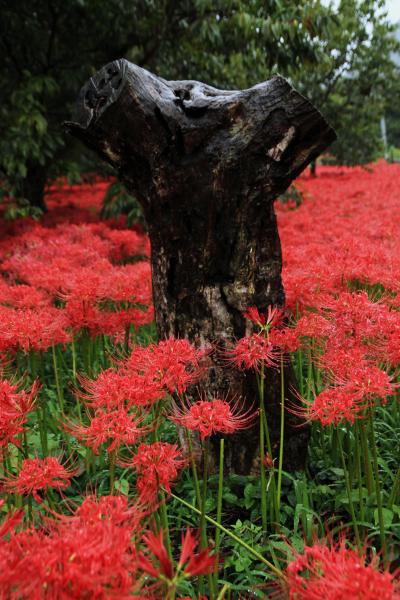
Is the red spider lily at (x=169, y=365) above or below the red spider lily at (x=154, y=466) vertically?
above

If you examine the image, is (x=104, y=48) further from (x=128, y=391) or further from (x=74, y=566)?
(x=74, y=566)

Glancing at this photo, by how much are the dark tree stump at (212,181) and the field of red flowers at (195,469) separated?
14cm

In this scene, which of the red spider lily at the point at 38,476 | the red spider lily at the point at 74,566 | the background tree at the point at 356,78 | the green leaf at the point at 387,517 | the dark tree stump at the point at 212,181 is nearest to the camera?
the red spider lily at the point at 74,566

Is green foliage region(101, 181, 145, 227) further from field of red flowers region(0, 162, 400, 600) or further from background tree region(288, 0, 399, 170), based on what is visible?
background tree region(288, 0, 399, 170)

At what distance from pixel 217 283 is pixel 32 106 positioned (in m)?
4.83

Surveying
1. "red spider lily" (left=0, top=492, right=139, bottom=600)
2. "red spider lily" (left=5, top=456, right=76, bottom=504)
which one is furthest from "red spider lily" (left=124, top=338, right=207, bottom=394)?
"red spider lily" (left=0, top=492, right=139, bottom=600)

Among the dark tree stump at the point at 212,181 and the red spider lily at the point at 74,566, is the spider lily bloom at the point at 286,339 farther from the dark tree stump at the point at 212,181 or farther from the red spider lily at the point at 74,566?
the red spider lily at the point at 74,566

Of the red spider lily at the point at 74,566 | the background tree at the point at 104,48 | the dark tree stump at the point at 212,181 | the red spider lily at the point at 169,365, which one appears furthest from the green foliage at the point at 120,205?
the red spider lily at the point at 74,566

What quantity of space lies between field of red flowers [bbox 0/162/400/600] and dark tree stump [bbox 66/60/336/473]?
0.45 feet

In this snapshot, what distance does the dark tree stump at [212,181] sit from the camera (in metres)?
2.32

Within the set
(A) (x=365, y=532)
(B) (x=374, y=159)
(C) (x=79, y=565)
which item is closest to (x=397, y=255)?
(A) (x=365, y=532)

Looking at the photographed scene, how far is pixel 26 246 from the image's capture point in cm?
599

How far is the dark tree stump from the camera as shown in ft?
7.61

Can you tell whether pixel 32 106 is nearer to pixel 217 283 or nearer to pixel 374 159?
pixel 217 283
